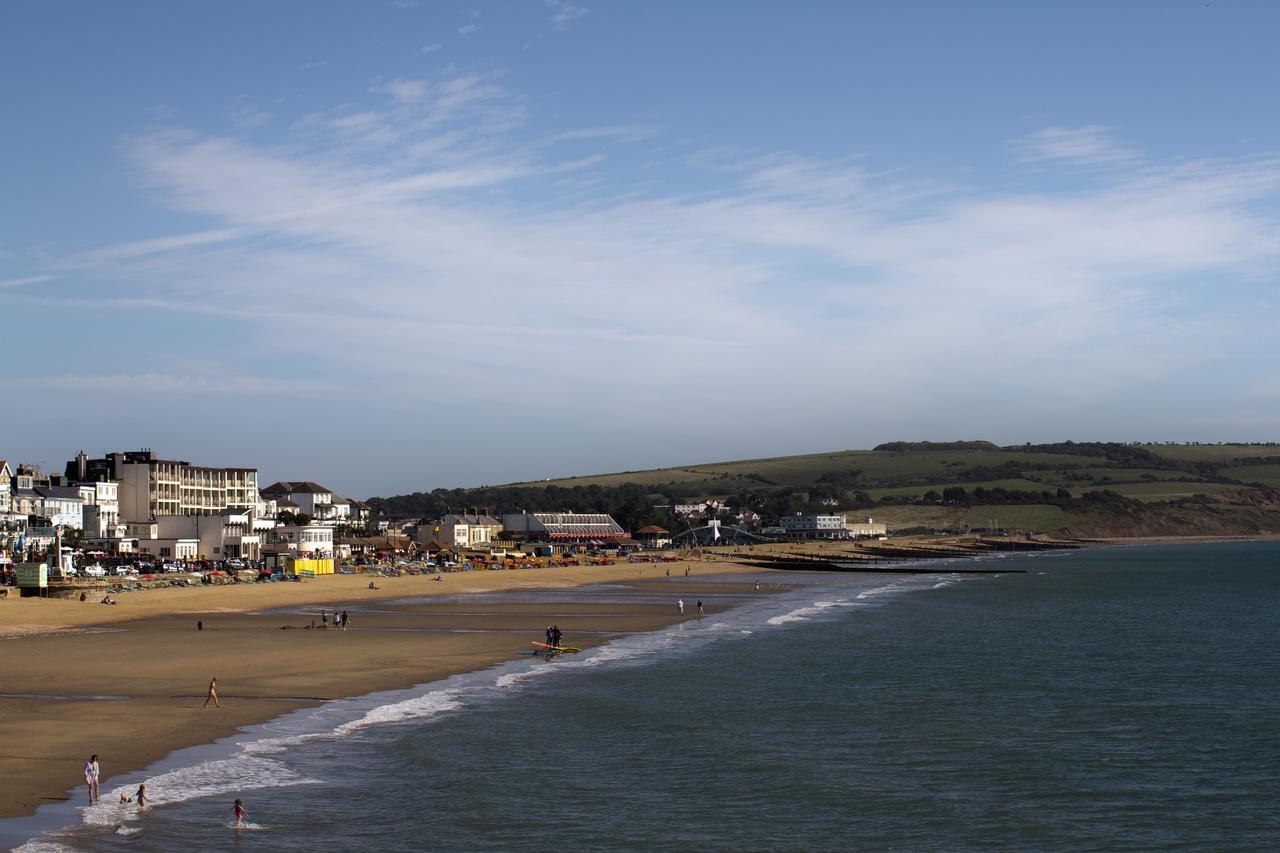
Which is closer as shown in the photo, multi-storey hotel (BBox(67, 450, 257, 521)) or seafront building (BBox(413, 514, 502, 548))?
multi-storey hotel (BBox(67, 450, 257, 521))

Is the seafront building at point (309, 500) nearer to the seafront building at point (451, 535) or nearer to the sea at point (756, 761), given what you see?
the seafront building at point (451, 535)

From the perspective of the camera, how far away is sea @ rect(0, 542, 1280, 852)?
2531 cm

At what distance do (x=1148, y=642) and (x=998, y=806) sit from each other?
39887 millimetres

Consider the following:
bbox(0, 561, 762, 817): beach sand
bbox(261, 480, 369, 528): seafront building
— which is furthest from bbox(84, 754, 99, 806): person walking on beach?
bbox(261, 480, 369, 528): seafront building

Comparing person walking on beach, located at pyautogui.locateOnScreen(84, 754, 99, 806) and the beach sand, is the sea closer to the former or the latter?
person walking on beach, located at pyautogui.locateOnScreen(84, 754, 99, 806)

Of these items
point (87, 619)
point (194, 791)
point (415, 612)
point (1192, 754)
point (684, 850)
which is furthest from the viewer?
point (415, 612)

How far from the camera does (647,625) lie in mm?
70938

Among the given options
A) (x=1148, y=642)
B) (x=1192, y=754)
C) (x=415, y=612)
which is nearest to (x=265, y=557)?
(x=415, y=612)

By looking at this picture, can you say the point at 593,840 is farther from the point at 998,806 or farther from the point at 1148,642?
the point at 1148,642

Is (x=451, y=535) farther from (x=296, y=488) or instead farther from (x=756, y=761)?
(x=756, y=761)

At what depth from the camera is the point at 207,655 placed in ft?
170

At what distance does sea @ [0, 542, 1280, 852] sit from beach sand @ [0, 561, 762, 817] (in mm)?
1997

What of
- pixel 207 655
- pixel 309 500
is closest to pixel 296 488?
pixel 309 500

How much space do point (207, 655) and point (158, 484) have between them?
95.7 meters
